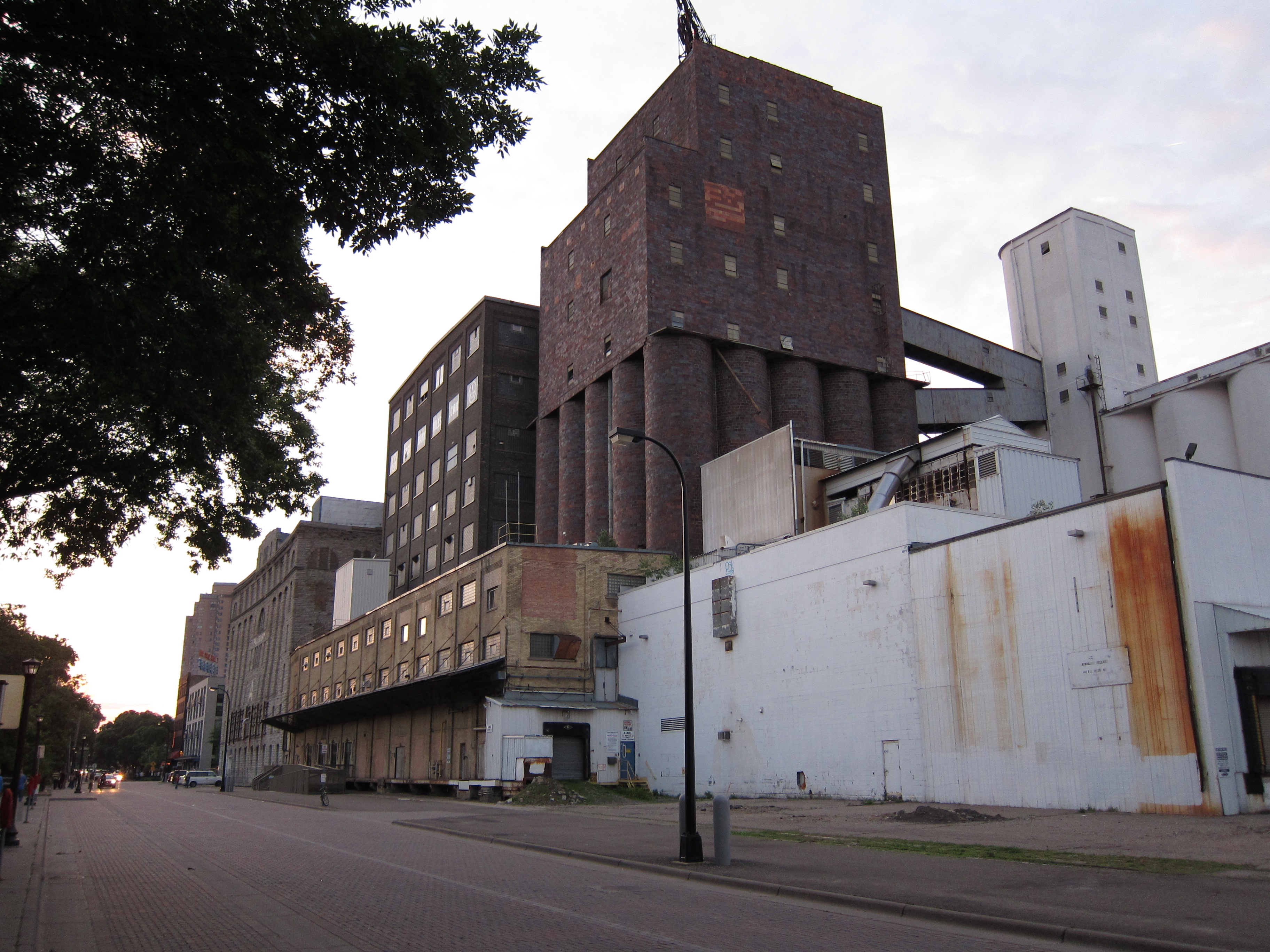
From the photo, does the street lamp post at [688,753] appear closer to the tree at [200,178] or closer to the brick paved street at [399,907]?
the brick paved street at [399,907]

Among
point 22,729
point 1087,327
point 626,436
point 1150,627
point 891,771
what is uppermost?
point 1087,327

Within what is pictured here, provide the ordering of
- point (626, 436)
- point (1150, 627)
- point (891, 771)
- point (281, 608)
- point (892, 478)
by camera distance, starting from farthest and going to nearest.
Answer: point (281, 608) → point (892, 478) → point (891, 771) → point (1150, 627) → point (626, 436)

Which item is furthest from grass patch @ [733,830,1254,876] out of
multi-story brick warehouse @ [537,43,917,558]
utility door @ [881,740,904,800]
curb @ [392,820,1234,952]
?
multi-story brick warehouse @ [537,43,917,558]

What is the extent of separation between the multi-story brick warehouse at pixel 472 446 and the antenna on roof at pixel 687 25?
21.6 metres

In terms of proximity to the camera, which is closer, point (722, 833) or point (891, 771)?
point (722, 833)

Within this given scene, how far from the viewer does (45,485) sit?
57.3ft

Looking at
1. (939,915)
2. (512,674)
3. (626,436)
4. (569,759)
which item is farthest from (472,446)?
(939,915)

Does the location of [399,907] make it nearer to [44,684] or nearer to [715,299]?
[715,299]

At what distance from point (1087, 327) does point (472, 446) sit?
3979 centimetres

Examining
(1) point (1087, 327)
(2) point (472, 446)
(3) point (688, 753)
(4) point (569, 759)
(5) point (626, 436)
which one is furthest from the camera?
(2) point (472, 446)

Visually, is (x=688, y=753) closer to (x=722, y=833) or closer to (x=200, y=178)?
(x=722, y=833)

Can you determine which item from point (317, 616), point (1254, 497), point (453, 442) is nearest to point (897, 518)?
point (1254, 497)

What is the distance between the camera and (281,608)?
285 ft

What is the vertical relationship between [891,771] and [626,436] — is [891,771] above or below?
below
